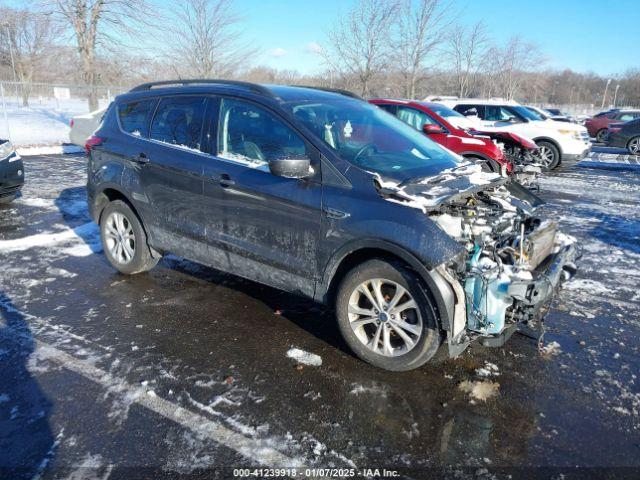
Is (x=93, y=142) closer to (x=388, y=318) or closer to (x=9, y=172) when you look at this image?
(x=9, y=172)

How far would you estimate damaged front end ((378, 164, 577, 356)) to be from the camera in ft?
10.1

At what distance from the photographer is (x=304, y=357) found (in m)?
3.57

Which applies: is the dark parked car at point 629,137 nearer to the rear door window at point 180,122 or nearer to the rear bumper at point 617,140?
the rear bumper at point 617,140

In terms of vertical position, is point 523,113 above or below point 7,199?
above

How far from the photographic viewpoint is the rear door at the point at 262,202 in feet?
11.7

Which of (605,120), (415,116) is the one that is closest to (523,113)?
(415,116)

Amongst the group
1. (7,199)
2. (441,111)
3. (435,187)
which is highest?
(441,111)

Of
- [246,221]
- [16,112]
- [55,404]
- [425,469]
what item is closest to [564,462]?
[425,469]

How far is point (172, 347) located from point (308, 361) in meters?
1.07

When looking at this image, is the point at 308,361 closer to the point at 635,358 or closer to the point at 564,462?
the point at 564,462

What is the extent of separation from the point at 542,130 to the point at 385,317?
473 inches

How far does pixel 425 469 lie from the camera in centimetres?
250

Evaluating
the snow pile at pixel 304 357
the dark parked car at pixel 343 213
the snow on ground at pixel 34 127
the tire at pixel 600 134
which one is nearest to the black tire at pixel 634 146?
the tire at pixel 600 134

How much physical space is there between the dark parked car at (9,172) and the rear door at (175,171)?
14.2 feet
